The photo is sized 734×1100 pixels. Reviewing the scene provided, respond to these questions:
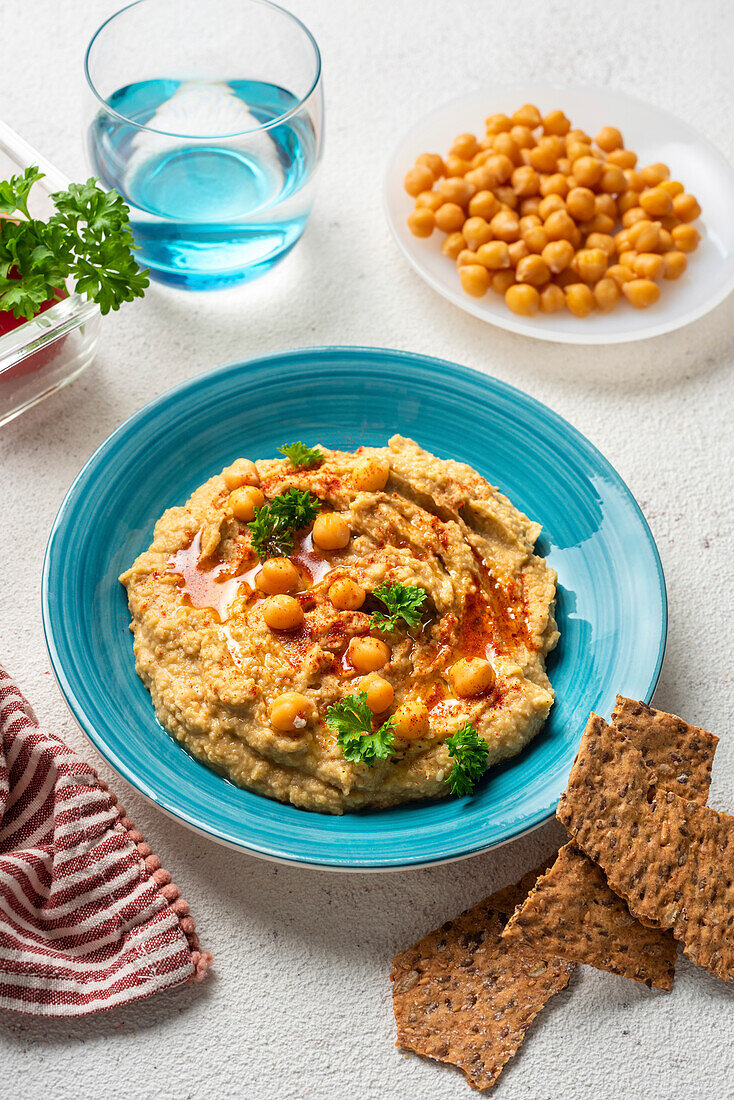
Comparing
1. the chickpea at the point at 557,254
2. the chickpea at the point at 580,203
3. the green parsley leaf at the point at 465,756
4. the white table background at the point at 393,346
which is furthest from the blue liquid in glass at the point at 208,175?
the green parsley leaf at the point at 465,756

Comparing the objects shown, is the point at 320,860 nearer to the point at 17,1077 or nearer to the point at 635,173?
the point at 17,1077

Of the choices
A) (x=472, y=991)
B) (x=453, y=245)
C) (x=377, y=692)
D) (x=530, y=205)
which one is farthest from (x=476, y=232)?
(x=472, y=991)

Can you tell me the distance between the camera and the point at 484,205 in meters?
4.69

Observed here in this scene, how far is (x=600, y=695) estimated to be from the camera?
3494 millimetres

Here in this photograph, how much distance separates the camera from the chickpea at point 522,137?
484 cm

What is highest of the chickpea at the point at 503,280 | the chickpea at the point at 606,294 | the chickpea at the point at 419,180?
the chickpea at the point at 419,180

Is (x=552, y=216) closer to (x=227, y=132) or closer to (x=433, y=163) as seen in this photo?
(x=433, y=163)

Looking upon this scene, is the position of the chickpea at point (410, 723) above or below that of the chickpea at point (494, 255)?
below

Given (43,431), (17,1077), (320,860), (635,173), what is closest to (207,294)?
(43,431)

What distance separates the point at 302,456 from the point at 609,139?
241cm

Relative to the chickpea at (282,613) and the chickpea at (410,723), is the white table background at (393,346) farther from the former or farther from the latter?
the chickpea at (282,613)

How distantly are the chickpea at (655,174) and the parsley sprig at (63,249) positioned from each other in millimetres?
2444

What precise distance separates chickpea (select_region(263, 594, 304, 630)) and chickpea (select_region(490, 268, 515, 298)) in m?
2.00

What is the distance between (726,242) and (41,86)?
346 cm
